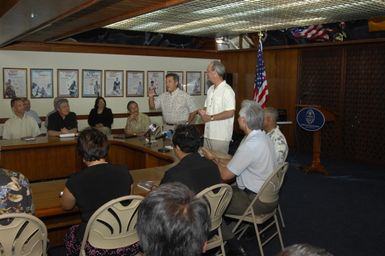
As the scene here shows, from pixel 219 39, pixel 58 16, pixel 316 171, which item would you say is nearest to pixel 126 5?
pixel 58 16

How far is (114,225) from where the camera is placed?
2254 millimetres

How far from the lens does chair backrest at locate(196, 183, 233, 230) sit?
97.8 inches

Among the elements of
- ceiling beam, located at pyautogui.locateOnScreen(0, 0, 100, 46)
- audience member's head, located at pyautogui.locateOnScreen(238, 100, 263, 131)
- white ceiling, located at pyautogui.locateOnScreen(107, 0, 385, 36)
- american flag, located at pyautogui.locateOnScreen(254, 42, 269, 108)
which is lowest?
audience member's head, located at pyautogui.locateOnScreen(238, 100, 263, 131)

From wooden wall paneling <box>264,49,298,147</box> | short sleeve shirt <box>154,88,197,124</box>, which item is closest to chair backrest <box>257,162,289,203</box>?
short sleeve shirt <box>154,88,197,124</box>

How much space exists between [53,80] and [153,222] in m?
6.87

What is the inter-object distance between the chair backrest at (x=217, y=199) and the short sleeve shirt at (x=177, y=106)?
2.57 m

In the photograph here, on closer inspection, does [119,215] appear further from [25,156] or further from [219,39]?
[219,39]

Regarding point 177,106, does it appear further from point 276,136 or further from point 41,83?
point 41,83

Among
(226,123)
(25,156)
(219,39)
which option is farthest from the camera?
(219,39)

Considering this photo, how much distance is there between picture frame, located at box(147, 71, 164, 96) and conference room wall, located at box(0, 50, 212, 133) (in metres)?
0.09

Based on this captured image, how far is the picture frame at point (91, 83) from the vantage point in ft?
26.1

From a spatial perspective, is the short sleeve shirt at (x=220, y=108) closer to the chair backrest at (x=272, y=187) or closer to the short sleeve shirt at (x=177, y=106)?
the short sleeve shirt at (x=177, y=106)

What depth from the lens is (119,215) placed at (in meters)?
2.24

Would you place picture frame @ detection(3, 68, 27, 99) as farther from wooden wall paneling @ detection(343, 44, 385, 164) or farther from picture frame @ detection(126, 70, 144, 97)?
wooden wall paneling @ detection(343, 44, 385, 164)
